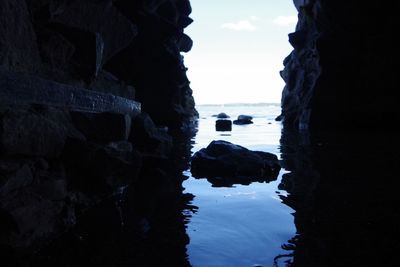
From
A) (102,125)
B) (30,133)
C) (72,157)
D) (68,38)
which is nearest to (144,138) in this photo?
(102,125)

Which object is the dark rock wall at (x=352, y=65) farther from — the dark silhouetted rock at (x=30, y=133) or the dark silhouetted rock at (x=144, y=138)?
the dark silhouetted rock at (x=30, y=133)

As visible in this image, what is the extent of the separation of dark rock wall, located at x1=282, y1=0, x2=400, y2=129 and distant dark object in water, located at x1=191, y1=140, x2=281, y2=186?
674 inches

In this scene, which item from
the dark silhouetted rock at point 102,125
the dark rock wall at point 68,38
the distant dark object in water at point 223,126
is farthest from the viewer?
the distant dark object in water at point 223,126

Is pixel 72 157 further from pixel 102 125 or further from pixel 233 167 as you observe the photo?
pixel 233 167

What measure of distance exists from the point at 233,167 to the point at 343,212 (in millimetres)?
3199

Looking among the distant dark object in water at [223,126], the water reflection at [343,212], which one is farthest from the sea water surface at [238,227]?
the distant dark object in water at [223,126]

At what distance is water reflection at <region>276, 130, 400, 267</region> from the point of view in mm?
3342

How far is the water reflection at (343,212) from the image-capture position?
132 inches

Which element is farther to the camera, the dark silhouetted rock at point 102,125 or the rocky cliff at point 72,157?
the dark silhouetted rock at point 102,125

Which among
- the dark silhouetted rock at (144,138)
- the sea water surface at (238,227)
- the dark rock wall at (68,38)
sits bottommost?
the sea water surface at (238,227)

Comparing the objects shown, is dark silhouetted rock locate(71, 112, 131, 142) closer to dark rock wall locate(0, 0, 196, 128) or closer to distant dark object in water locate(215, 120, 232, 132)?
dark rock wall locate(0, 0, 196, 128)

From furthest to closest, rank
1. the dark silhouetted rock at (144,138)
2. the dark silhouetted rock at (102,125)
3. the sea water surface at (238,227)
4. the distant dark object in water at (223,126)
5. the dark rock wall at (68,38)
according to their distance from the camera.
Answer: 1. the distant dark object in water at (223,126)
2. the dark silhouetted rock at (144,138)
3. the dark silhouetted rock at (102,125)
4. the dark rock wall at (68,38)
5. the sea water surface at (238,227)

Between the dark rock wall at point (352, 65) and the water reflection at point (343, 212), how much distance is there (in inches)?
600

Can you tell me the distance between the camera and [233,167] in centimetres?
762
